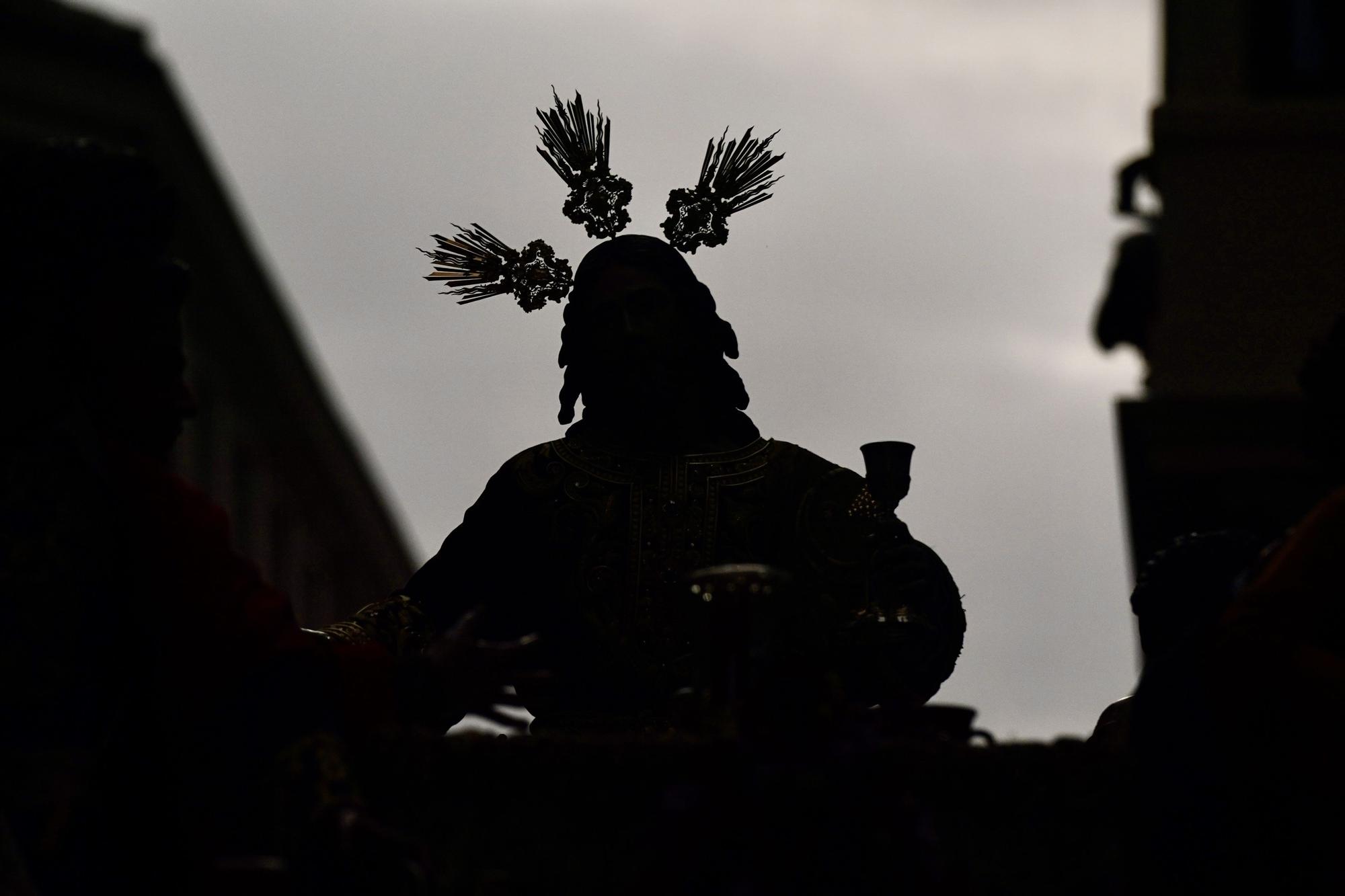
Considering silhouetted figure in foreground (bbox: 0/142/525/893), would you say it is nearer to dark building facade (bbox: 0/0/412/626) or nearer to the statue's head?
the statue's head

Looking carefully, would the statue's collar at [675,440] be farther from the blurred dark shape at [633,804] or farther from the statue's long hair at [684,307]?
the blurred dark shape at [633,804]

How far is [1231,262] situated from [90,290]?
1131cm

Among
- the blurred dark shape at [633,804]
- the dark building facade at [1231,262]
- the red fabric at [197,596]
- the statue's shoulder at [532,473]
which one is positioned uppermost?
the dark building facade at [1231,262]

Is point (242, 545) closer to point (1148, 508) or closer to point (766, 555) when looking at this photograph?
point (1148, 508)

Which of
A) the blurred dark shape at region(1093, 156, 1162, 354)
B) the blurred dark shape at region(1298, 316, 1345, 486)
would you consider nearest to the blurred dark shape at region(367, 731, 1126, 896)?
the blurred dark shape at region(1298, 316, 1345, 486)

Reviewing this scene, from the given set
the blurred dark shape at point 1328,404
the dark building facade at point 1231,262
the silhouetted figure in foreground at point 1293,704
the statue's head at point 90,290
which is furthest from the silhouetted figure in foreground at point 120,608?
the dark building facade at point 1231,262

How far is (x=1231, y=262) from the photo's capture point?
56.9 feet

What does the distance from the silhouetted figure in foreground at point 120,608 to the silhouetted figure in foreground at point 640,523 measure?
163 centimetres

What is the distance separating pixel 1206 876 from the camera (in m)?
7.15

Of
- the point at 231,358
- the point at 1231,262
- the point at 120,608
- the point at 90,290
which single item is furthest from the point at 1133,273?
the point at 231,358

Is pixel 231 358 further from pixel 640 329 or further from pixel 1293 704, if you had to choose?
pixel 1293 704

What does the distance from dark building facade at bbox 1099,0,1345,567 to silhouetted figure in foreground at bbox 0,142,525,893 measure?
382 inches

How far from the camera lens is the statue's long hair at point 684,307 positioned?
9.31 metres

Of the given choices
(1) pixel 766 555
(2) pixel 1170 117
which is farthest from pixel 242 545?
(1) pixel 766 555
